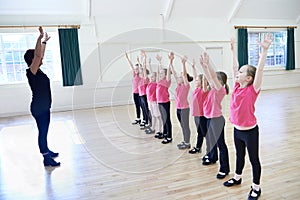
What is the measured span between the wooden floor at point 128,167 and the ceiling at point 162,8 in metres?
2.99

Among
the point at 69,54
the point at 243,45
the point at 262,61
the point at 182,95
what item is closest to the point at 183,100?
the point at 182,95

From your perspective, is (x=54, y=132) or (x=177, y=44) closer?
(x=54, y=132)

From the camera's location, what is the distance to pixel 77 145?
3.65 metres

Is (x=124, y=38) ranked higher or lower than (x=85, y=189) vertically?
higher

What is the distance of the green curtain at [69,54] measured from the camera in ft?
20.6

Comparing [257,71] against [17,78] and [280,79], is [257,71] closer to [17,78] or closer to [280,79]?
[17,78]

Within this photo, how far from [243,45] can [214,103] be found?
623cm

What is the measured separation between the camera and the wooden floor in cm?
220

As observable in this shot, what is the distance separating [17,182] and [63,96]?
13.5ft

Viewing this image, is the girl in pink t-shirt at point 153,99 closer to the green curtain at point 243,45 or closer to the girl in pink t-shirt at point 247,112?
the girl in pink t-shirt at point 247,112

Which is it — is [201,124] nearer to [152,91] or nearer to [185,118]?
[185,118]

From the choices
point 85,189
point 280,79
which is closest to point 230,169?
point 85,189

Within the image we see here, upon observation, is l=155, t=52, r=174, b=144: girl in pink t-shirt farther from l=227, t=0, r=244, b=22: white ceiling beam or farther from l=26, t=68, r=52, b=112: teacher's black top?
l=227, t=0, r=244, b=22: white ceiling beam

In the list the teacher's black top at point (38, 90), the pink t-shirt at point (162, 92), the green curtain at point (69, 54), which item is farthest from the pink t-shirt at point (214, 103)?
the green curtain at point (69, 54)
